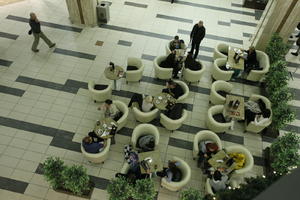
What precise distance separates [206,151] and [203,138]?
483 millimetres

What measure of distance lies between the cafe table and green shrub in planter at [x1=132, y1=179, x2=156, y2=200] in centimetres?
51

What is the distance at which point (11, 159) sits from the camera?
21.1 ft

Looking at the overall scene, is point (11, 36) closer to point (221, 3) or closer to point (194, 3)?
point (194, 3)

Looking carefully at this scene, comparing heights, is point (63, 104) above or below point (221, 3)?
below

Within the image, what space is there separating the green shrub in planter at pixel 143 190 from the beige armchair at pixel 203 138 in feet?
5.52

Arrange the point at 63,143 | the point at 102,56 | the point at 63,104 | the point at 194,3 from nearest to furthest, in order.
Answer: the point at 63,143 < the point at 63,104 < the point at 102,56 < the point at 194,3

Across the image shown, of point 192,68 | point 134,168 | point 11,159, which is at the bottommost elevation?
point 11,159

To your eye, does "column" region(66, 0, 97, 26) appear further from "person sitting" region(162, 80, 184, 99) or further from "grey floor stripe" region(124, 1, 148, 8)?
"person sitting" region(162, 80, 184, 99)

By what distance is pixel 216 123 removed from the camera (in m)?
6.98

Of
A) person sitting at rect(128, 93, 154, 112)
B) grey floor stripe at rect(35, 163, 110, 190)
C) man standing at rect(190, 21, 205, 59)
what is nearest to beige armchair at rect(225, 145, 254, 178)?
person sitting at rect(128, 93, 154, 112)

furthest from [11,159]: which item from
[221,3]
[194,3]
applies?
[221,3]

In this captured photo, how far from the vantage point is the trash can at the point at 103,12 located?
10.0m

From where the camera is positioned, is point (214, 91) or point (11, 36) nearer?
point (214, 91)

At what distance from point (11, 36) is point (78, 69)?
309cm
